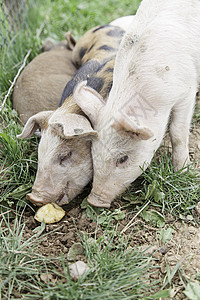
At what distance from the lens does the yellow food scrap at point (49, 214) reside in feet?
10.7

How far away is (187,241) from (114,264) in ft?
2.49

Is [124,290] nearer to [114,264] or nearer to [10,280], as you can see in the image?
[114,264]

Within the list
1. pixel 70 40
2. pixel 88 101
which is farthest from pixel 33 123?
pixel 70 40

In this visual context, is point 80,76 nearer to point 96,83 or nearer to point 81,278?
point 96,83

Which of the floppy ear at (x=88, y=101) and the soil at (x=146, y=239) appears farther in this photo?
the floppy ear at (x=88, y=101)

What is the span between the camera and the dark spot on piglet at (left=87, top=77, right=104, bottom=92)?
3609 mm

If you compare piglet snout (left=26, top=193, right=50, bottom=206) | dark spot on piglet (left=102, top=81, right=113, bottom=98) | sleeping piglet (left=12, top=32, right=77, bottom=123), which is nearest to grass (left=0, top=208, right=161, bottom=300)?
piglet snout (left=26, top=193, right=50, bottom=206)

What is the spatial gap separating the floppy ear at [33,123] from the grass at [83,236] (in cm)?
22

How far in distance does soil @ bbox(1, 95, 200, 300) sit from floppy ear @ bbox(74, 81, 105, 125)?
84cm

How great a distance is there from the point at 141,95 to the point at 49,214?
1280 millimetres

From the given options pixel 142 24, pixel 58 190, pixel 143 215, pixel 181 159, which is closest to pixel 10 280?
pixel 58 190

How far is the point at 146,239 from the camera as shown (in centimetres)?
312

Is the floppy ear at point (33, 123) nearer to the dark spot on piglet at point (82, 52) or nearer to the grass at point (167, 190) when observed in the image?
the grass at point (167, 190)

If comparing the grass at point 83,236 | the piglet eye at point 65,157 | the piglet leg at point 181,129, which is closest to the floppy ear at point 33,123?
the grass at point 83,236
